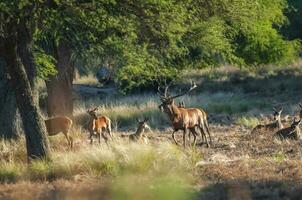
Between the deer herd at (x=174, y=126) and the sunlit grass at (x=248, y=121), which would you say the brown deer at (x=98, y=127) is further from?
the sunlit grass at (x=248, y=121)

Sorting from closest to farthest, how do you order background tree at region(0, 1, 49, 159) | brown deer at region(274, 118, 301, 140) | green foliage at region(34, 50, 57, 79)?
background tree at region(0, 1, 49, 159) < green foliage at region(34, 50, 57, 79) < brown deer at region(274, 118, 301, 140)

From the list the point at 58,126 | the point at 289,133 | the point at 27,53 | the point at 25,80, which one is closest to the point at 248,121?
the point at 289,133

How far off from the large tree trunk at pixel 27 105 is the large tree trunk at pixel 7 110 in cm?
452

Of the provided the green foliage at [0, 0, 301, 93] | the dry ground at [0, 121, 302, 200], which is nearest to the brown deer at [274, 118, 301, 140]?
the green foliage at [0, 0, 301, 93]

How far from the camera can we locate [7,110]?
2044cm

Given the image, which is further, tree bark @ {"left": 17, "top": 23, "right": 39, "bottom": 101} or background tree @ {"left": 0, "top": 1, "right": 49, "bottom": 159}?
tree bark @ {"left": 17, "top": 23, "right": 39, "bottom": 101}

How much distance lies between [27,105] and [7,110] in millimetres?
4888

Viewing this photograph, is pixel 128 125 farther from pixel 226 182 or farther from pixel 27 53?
pixel 226 182

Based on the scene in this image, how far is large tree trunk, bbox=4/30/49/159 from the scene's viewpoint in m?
15.5

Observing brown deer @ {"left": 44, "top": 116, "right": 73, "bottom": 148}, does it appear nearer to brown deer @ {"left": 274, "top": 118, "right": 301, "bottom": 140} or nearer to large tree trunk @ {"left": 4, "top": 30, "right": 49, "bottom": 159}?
large tree trunk @ {"left": 4, "top": 30, "right": 49, "bottom": 159}

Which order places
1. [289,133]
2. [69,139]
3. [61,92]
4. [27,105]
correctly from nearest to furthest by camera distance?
[27,105] → [69,139] → [289,133] → [61,92]

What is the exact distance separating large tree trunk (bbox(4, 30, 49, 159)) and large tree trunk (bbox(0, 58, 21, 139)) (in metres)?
4.52

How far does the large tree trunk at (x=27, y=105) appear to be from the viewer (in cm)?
1554

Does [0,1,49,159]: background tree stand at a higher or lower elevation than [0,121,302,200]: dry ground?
higher
